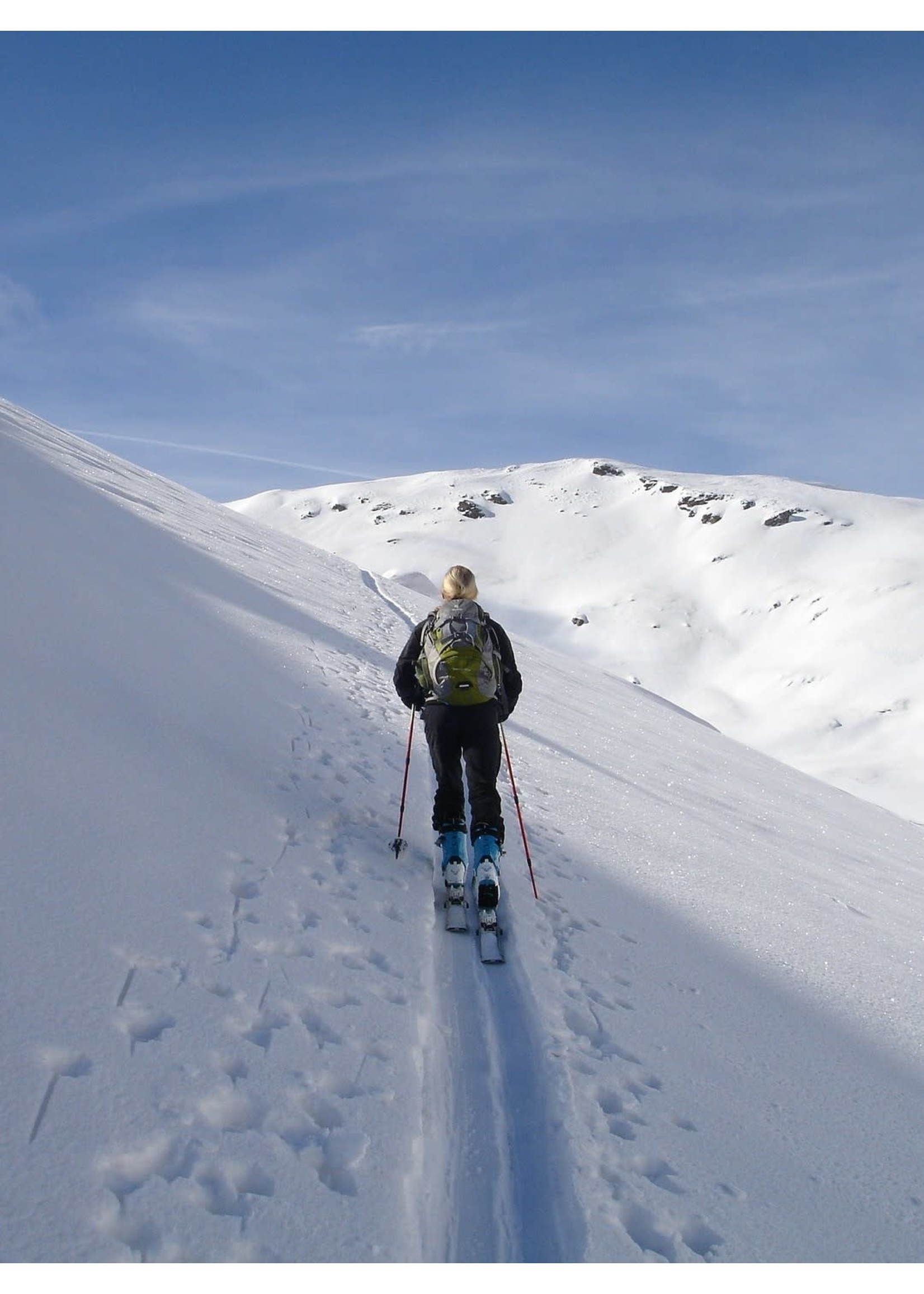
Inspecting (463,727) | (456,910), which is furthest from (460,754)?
(456,910)

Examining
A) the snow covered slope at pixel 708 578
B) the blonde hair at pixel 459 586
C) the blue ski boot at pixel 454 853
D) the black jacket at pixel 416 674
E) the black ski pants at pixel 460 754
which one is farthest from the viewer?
the snow covered slope at pixel 708 578

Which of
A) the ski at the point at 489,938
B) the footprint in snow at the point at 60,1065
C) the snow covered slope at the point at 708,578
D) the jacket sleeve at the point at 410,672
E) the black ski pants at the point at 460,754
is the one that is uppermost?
the snow covered slope at the point at 708,578

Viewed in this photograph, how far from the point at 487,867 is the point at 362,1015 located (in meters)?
1.46

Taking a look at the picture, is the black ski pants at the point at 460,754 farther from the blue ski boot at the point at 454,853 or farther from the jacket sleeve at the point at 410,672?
the jacket sleeve at the point at 410,672

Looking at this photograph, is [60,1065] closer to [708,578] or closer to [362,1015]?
[362,1015]

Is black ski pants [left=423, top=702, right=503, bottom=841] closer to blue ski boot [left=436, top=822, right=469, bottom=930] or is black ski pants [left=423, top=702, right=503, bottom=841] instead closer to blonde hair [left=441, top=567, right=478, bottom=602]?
blue ski boot [left=436, top=822, right=469, bottom=930]

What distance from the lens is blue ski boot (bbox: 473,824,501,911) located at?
496cm

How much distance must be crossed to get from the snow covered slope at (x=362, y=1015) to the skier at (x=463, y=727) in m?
0.46

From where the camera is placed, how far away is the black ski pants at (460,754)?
5.29m

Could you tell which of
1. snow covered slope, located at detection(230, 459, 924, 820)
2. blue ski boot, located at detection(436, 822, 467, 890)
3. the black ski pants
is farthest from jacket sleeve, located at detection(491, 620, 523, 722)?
snow covered slope, located at detection(230, 459, 924, 820)

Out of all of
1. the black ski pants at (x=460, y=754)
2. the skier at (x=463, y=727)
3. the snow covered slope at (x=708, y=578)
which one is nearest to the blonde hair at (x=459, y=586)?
the skier at (x=463, y=727)

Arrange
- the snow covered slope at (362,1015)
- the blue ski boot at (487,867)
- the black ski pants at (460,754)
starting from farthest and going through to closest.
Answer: the black ski pants at (460,754)
the blue ski boot at (487,867)
the snow covered slope at (362,1015)

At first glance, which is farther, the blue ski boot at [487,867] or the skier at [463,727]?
the skier at [463,727]

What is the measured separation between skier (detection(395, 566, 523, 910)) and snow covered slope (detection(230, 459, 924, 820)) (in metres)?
43.6
